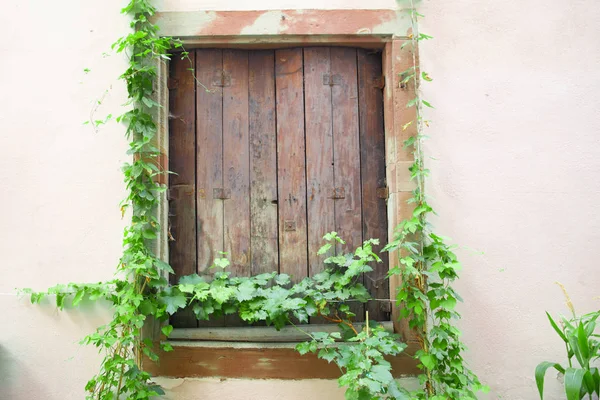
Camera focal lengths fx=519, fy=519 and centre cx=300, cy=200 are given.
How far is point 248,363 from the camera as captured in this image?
9.36 feet

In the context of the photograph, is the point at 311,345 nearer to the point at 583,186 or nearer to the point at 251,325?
the point at 251,325

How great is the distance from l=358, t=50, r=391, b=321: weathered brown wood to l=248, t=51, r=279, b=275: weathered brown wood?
20.9 inches

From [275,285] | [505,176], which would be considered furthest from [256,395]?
[505,176]

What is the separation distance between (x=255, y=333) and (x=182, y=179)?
99 cm

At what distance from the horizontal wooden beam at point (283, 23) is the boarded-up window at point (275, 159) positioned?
17 cm

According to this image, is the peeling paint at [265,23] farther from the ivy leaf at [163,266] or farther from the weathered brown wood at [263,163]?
the ivy leaf at [163,266]

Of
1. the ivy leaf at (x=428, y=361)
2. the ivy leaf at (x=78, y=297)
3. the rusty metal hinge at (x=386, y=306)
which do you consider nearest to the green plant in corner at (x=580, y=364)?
the ivy leaf at (x=428, y=361)

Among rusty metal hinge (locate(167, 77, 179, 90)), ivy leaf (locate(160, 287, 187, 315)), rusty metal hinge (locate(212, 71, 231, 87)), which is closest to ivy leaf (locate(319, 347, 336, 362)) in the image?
ivy leaf (locate(160, 287, 187, 315))

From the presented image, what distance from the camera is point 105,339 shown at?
256cm

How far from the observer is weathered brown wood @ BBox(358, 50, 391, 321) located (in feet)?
9.93

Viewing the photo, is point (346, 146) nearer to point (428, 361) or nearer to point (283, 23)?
point (283, 23)

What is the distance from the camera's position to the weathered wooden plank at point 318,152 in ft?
10.00

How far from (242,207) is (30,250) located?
1.21 meters

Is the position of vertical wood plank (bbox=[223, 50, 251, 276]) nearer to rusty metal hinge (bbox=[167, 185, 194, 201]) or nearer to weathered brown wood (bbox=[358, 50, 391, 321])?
rusty metal hinge (bbox=[167, 185, 194, 201])
